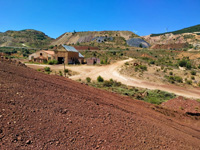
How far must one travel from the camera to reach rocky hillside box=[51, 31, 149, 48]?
362ft

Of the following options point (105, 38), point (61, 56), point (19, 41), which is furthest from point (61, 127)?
point (19, 41)

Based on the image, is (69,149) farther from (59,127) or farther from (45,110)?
(45,110)

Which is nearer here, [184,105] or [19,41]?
[184,105]

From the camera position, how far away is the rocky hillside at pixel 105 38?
110 meters

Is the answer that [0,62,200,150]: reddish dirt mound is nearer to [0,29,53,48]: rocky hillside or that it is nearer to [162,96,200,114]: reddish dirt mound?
[162,96,200,114]: reddish dirt mound

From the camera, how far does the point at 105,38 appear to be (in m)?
116

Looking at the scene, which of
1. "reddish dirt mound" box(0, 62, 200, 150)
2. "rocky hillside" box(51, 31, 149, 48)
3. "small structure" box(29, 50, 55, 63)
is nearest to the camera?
"reddish dirt mound" box(0, 62, 200, 150)

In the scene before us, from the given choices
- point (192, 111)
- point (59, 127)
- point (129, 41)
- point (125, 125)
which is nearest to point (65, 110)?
point (59, 127)

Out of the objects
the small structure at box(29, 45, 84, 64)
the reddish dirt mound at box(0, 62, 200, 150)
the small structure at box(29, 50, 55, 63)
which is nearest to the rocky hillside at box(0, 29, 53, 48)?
the small structure at box(29, 50, 55, 63)

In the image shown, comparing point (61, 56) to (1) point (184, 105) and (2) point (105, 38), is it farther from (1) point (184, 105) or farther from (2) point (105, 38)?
(2) point (105, 38)

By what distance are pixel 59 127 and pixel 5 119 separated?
4.67 ft

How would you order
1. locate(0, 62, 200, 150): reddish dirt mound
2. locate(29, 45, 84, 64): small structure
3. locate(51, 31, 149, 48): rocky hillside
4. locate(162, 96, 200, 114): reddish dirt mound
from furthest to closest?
locate(51, 31, 149, 48): rocky hillside → locate(29, 45, 84, 64): small structure → locate(162, 96, 200, 114): reddish dirt mound → locate(0, 62, 200, 150): reddish dirt mound

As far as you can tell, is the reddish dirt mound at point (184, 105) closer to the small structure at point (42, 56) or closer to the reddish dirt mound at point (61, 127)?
the reddish dirt mound at point (61, 127)

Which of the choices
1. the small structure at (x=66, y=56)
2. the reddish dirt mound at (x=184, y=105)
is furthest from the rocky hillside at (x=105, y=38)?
the reddish dirt mound at (x=184, y=105)
